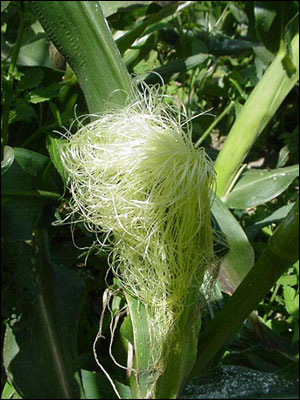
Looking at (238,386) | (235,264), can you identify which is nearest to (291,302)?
(235,264)

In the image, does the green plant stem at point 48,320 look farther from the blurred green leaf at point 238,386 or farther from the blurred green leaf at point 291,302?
the blurred green leaf at point 291,302

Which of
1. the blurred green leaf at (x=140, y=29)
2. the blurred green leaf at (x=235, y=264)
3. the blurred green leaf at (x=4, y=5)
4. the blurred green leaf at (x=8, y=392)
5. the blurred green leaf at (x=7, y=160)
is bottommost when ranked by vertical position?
the blurred green leaf at (x=8, y=392)

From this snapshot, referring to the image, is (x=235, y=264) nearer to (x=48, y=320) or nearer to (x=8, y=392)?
(x=48, y=320)

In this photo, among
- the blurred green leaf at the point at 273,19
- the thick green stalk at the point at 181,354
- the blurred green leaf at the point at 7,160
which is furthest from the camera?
the blurred green leaf at the point at 273,19

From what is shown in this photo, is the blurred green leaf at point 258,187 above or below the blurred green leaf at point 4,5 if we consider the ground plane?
below

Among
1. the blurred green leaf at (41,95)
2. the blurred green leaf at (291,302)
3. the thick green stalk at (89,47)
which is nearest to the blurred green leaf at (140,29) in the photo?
the blurred green leaf at (41,95)

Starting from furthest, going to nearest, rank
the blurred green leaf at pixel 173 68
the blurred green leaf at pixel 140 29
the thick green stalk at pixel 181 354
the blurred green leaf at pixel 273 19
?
the blurred green leaf at pixel 273 19 → the blurred green leaf at pixel 173 68 → the blurred green leaf at pixel 140 29 → the thick green stalk at pixel 181 354

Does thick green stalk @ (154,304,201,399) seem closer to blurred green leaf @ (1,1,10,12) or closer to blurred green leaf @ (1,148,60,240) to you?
blurred green leaf @ (1,148,60,240)

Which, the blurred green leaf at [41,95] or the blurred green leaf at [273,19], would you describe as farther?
the blurred green leaf at [273,19]
